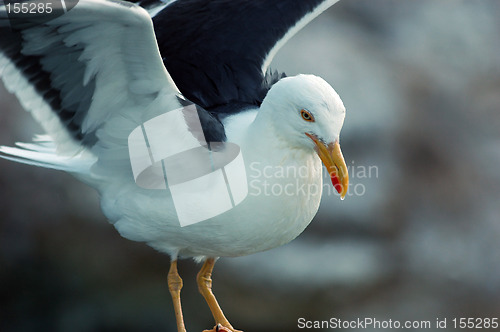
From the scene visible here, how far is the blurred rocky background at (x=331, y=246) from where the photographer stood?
363 cm

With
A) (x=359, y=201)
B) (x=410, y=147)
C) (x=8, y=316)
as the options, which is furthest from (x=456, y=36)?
(x=8, y=316)

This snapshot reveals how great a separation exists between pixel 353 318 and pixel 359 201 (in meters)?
0.62

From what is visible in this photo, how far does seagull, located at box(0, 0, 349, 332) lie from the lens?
1.75 metres

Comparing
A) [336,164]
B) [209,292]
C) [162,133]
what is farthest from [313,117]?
[209,292]

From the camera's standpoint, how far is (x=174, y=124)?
1.90 metres

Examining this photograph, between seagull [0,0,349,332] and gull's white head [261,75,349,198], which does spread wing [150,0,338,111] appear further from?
gull's white head [261,75,349,198]

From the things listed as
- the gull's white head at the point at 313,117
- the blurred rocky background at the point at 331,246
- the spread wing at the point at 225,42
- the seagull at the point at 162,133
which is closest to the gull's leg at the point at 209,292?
the seagull at the point at 162,133

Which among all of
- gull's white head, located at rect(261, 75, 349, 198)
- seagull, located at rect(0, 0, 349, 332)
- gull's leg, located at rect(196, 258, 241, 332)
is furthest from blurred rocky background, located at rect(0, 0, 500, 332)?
gull's white head, located at rect(261, 75, 349, 198)

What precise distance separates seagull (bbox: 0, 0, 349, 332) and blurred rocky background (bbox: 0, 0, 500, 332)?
4.99ft

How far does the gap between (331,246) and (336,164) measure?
6.41 feet

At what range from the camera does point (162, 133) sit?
1.93 meters

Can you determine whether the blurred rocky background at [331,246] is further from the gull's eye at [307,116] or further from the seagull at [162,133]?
the gull's eye at [307,116]

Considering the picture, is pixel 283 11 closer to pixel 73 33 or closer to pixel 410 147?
pixel 73 33

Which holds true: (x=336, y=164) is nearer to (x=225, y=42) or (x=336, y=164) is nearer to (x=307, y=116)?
(x=307, y=116)
